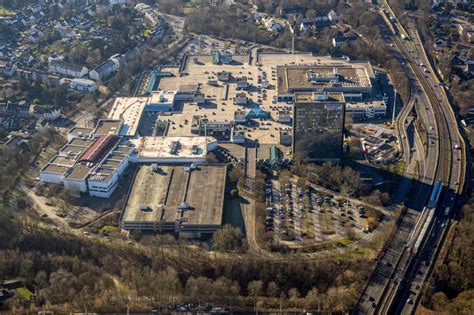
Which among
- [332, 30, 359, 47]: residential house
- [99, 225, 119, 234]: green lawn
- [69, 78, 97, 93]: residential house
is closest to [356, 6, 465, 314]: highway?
[332, 30, 359, 47]: residential house

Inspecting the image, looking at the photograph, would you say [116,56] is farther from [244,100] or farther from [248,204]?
[248,204]

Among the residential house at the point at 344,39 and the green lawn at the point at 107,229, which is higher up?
the residential house at the point at 344,39

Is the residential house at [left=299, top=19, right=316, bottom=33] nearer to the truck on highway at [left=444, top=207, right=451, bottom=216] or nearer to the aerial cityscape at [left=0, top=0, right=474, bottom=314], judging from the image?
the aerial cityscape at [left=0, top=0, right=474, bottom=314]

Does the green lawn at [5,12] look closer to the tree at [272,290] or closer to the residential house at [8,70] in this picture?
the residential house at [8,70]

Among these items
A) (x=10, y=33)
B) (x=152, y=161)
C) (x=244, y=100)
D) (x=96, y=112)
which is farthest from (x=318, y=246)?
(x=10, y=33)

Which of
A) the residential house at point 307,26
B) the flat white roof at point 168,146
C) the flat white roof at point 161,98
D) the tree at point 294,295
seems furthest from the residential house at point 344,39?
the tree at point 294,295

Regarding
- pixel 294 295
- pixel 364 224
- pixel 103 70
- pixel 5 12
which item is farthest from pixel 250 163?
pixel 5 12
